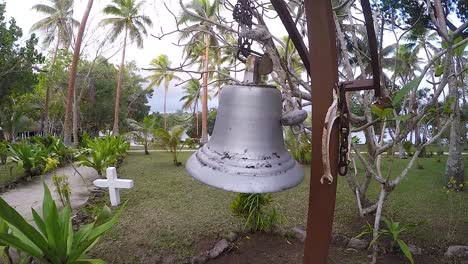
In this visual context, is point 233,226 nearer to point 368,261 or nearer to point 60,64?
point 368,261

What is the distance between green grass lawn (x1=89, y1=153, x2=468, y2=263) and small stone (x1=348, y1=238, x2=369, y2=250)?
374mm

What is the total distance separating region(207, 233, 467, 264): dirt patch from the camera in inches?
144

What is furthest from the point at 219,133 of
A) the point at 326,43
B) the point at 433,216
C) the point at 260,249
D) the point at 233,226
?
the point at 433,216

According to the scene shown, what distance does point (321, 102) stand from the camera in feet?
2.78

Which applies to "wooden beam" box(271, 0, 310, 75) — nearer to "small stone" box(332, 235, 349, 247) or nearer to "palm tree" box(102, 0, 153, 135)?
"small stone" box(332, 235, 349, 247)

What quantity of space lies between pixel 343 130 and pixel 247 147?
0.35 meters

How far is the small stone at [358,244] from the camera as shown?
13.3 feet

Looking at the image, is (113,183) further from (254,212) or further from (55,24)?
(55,24)

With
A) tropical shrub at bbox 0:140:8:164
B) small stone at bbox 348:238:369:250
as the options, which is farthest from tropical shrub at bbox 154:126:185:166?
small stone at bbox 348:238:369:250

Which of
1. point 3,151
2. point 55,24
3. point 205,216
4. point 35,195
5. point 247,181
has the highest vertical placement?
point 55,24

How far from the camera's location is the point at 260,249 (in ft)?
13.0

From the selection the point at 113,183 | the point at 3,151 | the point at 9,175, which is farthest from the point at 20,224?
the point at 3,151

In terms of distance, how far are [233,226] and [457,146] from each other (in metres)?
5.48

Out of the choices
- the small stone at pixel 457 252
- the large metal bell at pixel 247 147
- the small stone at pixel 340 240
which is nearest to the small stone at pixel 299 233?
the small stone at pixel 340 240
